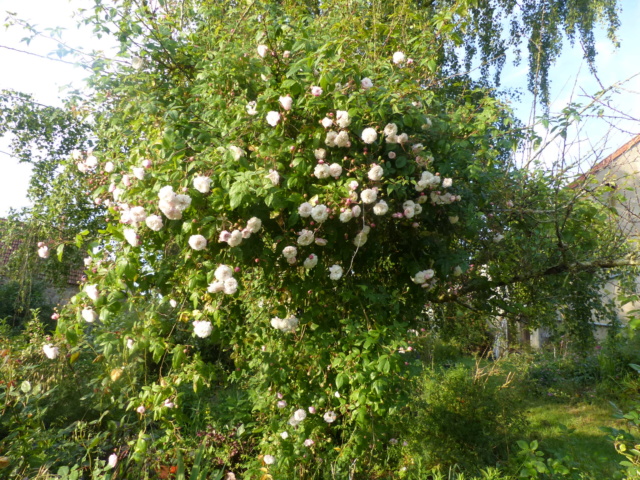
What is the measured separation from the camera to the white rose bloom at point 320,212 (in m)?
2.02

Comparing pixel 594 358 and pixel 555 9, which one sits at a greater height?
pixel 555 9

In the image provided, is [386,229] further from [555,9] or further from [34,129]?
[34,129]

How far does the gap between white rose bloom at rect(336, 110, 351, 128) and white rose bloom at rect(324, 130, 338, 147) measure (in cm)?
6

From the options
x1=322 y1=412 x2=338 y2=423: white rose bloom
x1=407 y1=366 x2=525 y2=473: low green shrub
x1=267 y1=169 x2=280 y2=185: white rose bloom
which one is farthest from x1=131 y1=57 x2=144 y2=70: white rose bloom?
x1=407 y1=366 x2=525 y2=473: low green shrub

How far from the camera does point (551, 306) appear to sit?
3812 millimetres

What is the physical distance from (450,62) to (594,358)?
16.5ft

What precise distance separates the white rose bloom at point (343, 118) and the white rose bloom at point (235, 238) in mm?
718

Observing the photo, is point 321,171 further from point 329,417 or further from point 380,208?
point 329,417

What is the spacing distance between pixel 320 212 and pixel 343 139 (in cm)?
41

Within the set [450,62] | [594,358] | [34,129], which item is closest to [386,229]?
[450,62]

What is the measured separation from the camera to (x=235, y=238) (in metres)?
1.98

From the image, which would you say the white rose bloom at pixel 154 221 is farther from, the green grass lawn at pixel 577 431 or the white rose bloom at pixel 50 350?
the green grass lawn at pixel 577 431

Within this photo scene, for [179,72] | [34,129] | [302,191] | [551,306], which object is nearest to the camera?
[302,191]

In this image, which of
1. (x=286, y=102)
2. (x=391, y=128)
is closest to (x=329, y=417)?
(x=391, y=128)
